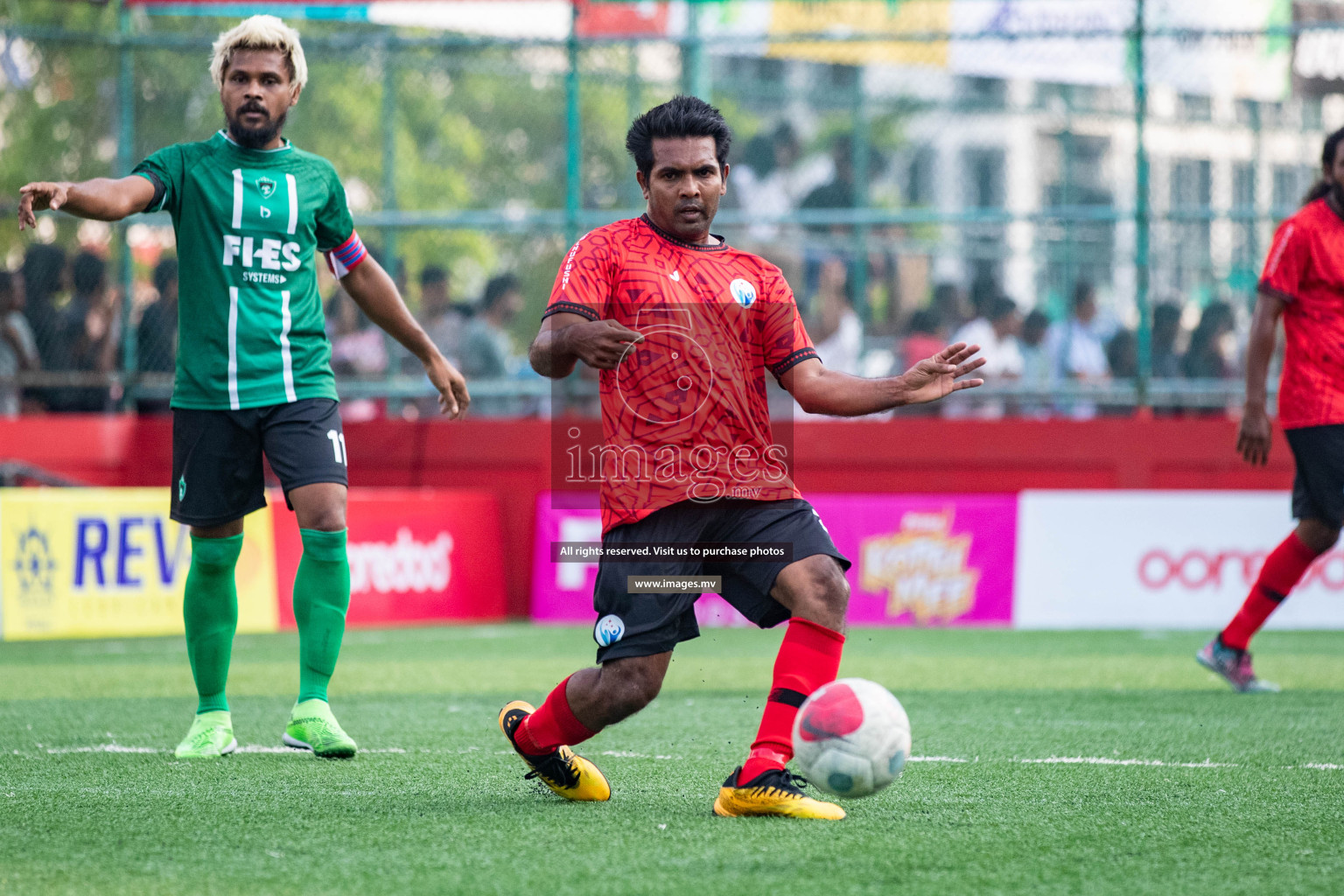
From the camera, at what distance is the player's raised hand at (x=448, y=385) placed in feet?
18.5

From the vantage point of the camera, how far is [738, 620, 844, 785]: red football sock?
4.26 metres

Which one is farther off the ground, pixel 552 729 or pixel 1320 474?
pixel 1320 474

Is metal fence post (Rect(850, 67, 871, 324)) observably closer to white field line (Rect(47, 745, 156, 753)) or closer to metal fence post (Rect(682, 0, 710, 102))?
metal fence post (Rect(682, 0, 710, 102))

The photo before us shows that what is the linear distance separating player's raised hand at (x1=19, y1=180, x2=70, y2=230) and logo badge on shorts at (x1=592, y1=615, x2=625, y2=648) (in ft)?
6.29

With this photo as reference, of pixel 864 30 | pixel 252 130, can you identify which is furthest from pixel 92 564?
pixel 864 30

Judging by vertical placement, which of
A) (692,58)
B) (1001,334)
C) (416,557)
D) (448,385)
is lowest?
(416,557)

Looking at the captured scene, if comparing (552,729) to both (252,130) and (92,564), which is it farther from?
(92,564)

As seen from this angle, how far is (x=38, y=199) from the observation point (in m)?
4.64

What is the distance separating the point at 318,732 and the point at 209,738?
0.38m

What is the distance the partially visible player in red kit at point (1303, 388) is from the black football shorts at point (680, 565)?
3.41 m

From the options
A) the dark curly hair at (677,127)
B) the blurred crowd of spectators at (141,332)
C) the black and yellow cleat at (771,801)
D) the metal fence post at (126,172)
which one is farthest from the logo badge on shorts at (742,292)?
the metal fence post at (126,172)

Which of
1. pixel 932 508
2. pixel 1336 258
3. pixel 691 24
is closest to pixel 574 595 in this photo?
pixel 932 508

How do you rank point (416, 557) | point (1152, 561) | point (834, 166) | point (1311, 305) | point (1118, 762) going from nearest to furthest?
point (1118, 762), point (1311, 305), point (1152, 561), point (416, 557), point (834, 166)

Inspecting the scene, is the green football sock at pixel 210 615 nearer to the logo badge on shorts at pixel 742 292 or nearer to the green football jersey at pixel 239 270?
the green football jersey at pixel 239 270
